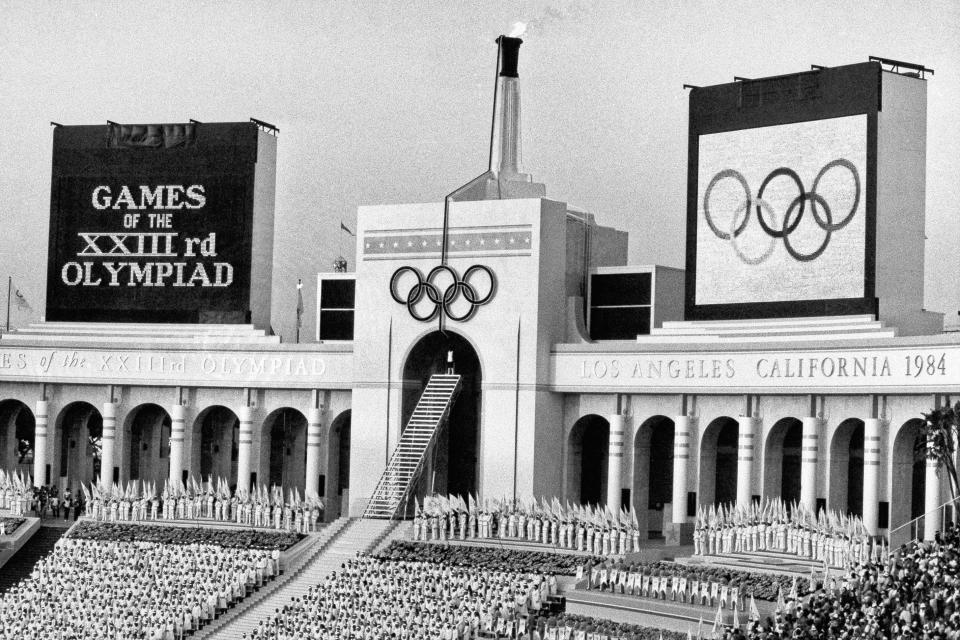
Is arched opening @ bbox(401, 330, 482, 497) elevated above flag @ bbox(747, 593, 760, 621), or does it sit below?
above

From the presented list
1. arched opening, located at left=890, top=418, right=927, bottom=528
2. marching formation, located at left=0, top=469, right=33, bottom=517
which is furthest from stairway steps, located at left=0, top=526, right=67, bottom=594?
arched opening, located at left=890, top=418, right=927, bottom=528

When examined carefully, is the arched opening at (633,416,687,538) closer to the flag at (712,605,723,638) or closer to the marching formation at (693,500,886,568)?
the marching formation at (693,500,886,568)

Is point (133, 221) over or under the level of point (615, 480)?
over

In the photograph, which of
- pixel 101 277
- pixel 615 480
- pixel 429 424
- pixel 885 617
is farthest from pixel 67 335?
pixel 885 617

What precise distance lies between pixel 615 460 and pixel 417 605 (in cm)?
1440

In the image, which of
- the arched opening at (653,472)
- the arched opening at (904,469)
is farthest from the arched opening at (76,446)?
the arched opening at (904,469)

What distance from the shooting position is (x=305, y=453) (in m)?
91.9

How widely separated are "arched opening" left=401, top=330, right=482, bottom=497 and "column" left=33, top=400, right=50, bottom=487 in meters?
18.3

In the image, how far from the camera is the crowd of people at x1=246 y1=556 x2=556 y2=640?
64562 millimetres

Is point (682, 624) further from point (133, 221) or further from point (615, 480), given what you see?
point (133, 221)

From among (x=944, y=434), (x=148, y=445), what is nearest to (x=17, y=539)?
(x=148, y=445)

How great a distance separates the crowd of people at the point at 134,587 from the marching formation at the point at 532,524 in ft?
21.1

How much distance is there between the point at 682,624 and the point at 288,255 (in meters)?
41.7

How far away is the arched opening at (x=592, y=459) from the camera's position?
81938 mm
